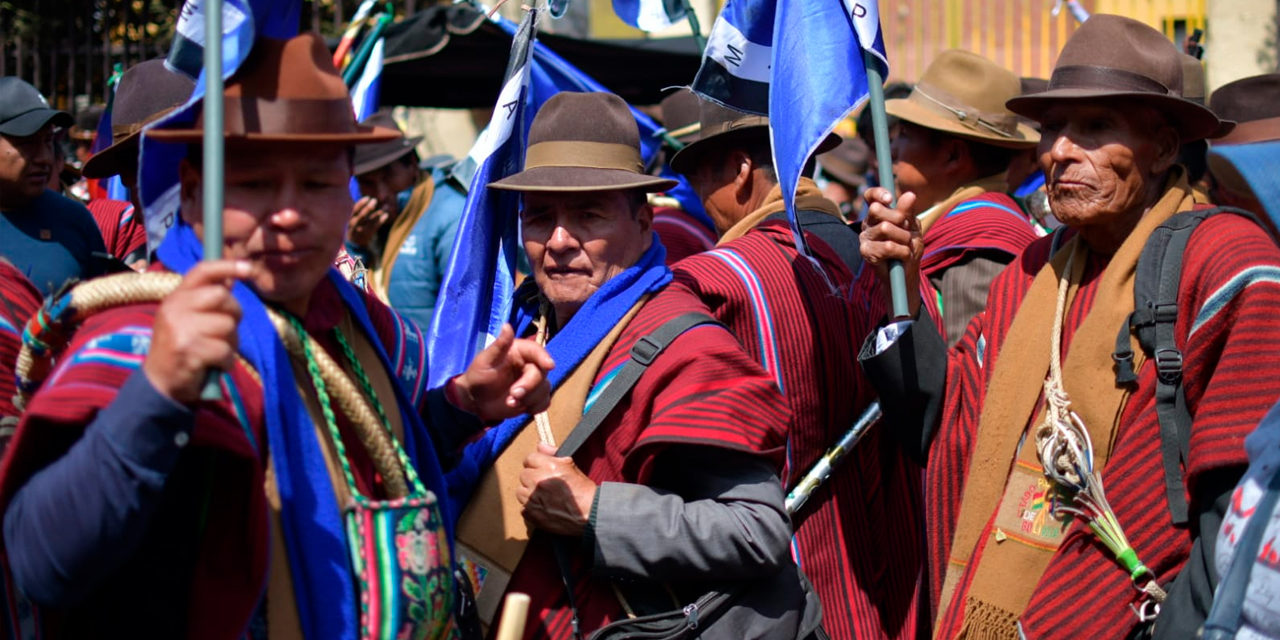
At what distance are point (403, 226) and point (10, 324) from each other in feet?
18.3

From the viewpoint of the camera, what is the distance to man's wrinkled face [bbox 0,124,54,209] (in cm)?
494

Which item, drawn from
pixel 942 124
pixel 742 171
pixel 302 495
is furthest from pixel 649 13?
pixel 302 495

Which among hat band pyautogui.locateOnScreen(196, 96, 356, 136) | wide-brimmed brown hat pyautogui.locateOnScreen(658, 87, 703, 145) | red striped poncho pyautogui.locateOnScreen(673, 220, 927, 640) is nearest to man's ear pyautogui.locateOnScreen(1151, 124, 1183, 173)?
red striped poncho pyautogui.locateOnScreen(673, 220, 927, 640)

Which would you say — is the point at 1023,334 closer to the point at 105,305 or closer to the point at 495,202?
the point at 495,202

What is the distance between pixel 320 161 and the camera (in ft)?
7.68

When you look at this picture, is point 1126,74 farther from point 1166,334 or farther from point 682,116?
point 682,116

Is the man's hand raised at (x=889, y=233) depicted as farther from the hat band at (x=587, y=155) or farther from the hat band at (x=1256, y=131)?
the hat band at (x=1256, y=131)

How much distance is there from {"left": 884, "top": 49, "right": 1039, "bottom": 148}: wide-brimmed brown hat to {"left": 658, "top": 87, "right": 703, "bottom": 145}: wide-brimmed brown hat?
1345 millimetres

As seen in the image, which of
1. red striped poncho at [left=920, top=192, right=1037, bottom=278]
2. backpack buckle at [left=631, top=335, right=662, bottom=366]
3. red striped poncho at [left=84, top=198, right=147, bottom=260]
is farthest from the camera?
red striped poncho at [left=84, top=198, right=147, bottom=260]

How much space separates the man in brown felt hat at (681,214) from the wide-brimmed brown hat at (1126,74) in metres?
2.45

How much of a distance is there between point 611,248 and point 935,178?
2288mm

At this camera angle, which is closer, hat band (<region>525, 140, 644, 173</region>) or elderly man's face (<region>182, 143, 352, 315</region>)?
elderly man's face (<region>182, 143, 352, 315</region>)

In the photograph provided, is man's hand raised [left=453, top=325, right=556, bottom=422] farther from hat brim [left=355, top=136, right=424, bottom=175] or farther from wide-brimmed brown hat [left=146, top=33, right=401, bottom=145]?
hat brim [left=355, top=136, right=424, bottom=175]

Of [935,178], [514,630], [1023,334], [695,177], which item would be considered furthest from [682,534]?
[935,178]
